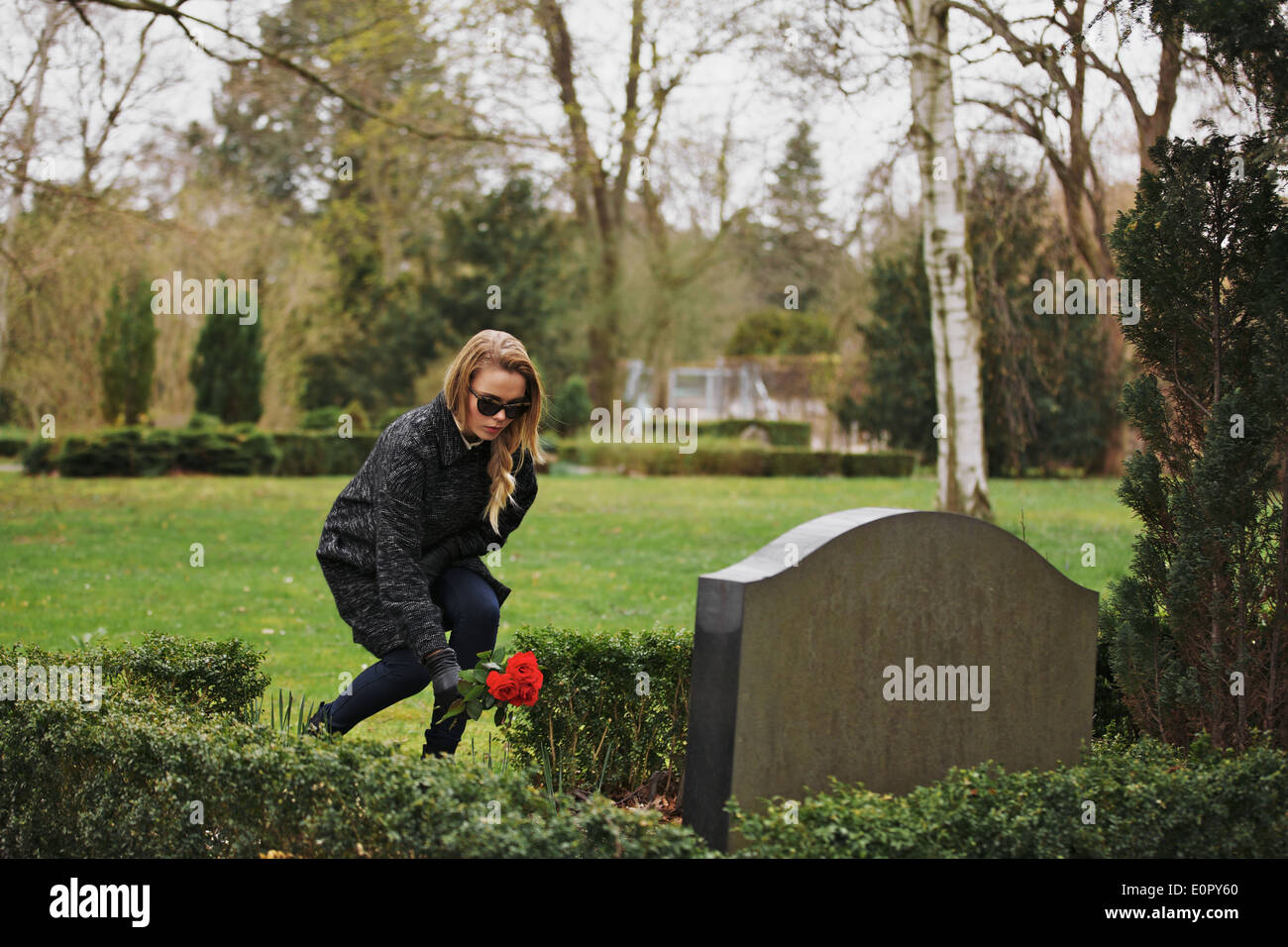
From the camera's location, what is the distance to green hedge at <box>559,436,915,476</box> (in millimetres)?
26859

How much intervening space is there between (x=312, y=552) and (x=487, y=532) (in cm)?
961

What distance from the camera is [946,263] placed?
13656 mm

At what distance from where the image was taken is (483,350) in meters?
4.20

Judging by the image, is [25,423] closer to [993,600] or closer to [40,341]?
[40,341]

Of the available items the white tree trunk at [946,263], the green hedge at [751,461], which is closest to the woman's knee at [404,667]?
the white tree trunk at [946,263]

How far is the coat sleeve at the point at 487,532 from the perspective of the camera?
4.39 m

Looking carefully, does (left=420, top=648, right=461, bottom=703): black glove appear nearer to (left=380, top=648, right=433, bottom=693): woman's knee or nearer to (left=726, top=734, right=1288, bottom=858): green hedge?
(left=380, top=648, right=433, bottom=693): woman's knee

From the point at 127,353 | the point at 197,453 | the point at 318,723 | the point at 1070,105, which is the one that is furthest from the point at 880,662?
the point at 127,353

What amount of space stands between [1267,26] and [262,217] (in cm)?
2846

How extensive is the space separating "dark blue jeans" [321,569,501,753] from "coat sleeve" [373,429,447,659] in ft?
0.51

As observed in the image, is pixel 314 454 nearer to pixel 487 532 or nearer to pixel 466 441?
pixel 487 532

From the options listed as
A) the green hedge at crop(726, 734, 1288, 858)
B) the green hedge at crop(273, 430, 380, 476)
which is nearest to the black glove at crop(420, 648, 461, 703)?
the green hedge at crop(726, 734, 1288, 858)

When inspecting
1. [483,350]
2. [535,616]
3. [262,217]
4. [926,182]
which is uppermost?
[262,217]
